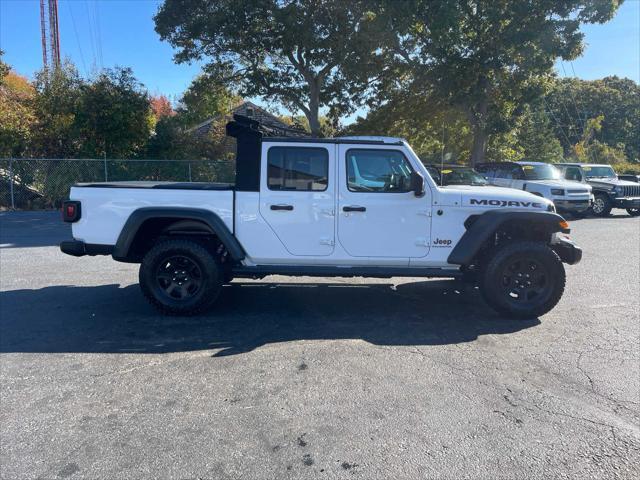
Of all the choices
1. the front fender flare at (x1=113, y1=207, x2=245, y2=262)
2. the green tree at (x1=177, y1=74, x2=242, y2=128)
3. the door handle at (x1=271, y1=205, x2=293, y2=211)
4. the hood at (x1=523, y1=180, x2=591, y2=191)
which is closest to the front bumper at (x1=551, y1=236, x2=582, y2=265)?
the door handle at (x1=271, y1=205, x2=293, y2=211)

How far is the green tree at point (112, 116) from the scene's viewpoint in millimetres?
17891

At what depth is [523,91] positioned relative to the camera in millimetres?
19031

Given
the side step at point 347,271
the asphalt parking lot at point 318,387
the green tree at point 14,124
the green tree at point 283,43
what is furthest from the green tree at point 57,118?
the side step at point 347,271

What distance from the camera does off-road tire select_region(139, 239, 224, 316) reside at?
5230 millimetres

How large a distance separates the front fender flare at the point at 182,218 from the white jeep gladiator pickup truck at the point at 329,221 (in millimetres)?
11

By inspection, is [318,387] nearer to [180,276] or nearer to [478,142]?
[180,276]

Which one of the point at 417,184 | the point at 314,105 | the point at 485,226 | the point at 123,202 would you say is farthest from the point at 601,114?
the point at 123,202

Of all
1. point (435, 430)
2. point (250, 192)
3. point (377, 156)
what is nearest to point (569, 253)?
point (377, 156)

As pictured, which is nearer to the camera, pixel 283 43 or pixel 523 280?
pixel 523 280

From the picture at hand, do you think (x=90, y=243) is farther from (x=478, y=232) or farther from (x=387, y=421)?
(x=478, y=232)

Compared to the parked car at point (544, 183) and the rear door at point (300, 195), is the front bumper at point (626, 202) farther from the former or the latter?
the rear door at point (300, 195)

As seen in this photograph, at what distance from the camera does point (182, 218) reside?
205 inches

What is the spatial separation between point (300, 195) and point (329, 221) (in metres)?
0.43

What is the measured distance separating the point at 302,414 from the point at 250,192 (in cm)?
266
